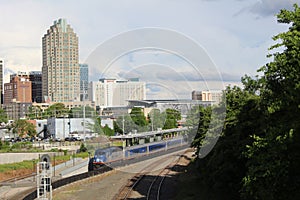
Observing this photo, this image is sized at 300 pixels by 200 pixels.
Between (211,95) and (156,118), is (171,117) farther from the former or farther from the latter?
(211,95)

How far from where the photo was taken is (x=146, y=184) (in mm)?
28781

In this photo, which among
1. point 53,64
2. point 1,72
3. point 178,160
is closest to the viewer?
point 178,160

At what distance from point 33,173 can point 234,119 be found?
912 inches

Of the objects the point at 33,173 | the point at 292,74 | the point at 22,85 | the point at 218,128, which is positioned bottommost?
the point at 33,173

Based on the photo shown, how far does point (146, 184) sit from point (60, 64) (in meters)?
130

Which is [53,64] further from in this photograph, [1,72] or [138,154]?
[138,154]

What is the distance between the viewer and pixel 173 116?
62.4 metres

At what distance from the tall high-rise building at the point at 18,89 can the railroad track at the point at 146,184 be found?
12812cm

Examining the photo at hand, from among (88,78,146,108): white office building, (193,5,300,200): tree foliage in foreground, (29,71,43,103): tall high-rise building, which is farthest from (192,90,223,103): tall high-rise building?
(29,71,43,103): tall high-rise building

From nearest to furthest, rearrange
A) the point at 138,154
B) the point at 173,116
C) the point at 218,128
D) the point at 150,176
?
the point at 218,128, the point at 150,176, the point at 138,154, the point at 173,116

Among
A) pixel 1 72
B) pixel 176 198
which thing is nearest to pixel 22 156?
pixel 176 198

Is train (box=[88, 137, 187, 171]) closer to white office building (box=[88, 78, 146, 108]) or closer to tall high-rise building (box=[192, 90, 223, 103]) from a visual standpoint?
tall high-rise building (box=[192, 90, 223, 103])

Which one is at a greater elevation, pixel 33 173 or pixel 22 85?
pixel 22 85

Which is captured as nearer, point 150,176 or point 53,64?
point 150,176
